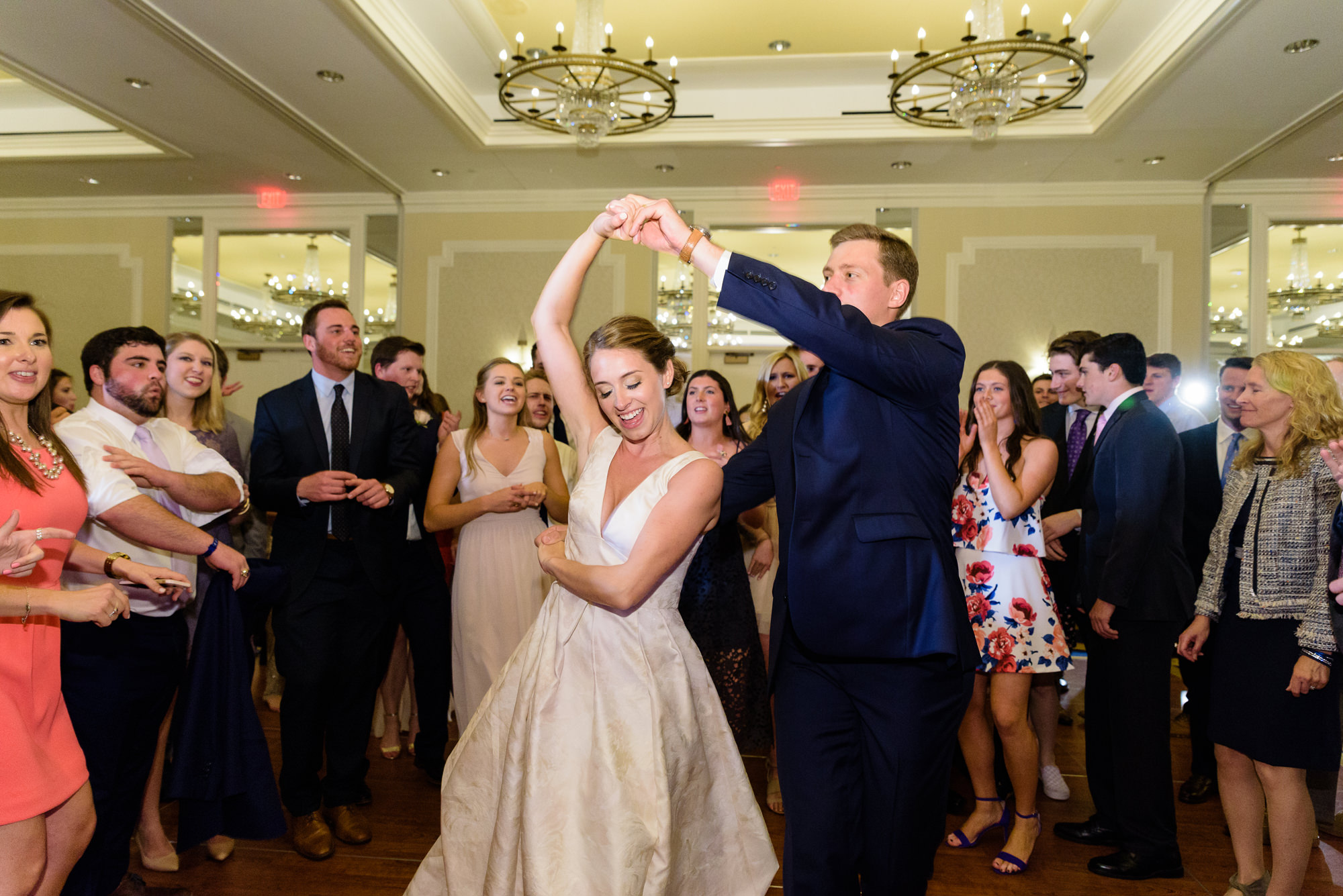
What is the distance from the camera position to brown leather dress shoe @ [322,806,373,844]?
3.10 m

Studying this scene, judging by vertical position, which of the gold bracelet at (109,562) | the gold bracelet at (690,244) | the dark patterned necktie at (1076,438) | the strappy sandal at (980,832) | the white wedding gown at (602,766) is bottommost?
the strappy sandal at (980,832)

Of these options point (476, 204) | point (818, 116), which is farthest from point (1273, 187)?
point (476, 204)

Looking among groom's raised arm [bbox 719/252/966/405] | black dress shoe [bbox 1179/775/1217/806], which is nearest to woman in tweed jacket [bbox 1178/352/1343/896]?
black dress shoe [bbox 1179/775/1217/806]

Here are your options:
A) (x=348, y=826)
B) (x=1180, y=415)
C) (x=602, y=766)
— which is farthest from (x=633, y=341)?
(x=1180, y=415)

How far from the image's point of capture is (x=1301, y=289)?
749 centimetres

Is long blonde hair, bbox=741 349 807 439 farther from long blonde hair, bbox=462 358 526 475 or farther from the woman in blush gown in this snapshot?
long blonde hair, bbox=462 358 526 475

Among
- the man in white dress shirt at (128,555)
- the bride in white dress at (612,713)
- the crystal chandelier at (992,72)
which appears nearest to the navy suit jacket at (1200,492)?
the crystal chandelier at (992,72)

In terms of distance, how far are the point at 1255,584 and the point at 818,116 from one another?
5.12 m

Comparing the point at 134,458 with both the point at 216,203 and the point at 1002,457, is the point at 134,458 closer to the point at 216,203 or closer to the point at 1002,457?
the point at 1002,457

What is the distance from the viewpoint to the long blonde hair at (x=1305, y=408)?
257 cm

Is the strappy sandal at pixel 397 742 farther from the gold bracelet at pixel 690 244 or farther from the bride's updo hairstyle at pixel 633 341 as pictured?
the gold bracelet at pixel 690 244

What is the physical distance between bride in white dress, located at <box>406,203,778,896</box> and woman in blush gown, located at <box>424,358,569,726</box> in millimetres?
1424

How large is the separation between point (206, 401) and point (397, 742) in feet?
5.85

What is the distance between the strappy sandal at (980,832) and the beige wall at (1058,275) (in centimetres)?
510
